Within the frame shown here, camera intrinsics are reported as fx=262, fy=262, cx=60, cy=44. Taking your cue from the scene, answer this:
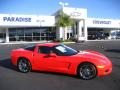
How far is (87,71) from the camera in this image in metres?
9.09

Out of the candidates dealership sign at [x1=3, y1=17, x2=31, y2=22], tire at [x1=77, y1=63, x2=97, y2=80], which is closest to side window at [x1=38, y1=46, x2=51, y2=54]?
tire at [x1=77, y1=63, x2=97, y2=80]

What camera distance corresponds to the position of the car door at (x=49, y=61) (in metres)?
9.59

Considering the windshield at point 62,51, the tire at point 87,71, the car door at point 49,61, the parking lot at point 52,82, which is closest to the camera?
the parking lot at point 52,82

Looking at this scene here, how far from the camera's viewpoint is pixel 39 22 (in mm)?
49031

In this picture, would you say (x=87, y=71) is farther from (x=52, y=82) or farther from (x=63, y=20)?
(x=63, y=20)

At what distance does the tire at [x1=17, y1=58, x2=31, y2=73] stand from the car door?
41cm

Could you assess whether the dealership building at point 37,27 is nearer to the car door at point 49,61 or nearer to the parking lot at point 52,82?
the car door at point 49,61

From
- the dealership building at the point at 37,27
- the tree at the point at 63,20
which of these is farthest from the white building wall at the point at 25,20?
the tree at the point at 63,20

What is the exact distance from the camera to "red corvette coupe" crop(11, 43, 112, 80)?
9.07 meters

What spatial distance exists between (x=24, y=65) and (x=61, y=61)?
6.01ft

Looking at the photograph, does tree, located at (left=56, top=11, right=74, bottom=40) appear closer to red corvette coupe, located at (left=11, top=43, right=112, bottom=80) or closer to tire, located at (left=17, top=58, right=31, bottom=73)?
red corvette coupe, located at (left=11, top=43, right=112, bottom=80)

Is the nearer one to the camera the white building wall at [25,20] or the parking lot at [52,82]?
the parking lot at [52,82]

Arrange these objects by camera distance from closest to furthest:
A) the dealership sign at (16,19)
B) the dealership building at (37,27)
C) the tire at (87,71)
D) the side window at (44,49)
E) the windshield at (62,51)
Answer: the tire at (87,71) < the windshield at (62,51) < the side window at (44,49) < the dealership sign at (16,19) < the dealership building at (37,27)

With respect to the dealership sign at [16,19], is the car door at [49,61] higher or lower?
lower
